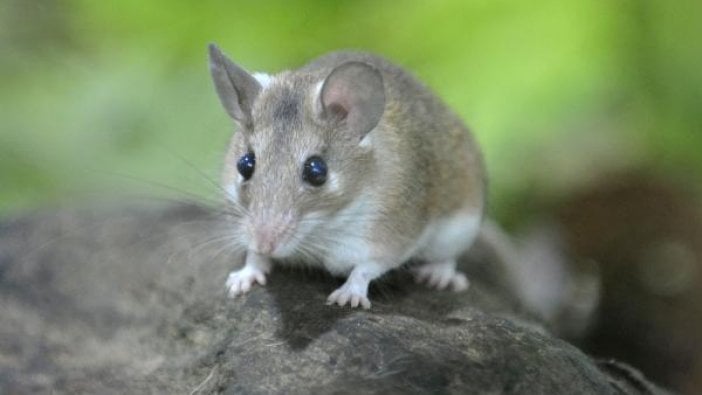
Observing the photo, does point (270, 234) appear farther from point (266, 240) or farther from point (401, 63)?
point (401, 63)

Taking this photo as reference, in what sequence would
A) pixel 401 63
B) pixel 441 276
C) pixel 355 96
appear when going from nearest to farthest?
pixel 355 96 → pixel 441 276 → pixel 401 63

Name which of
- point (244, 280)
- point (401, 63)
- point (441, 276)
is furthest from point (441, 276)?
point (401, 63)

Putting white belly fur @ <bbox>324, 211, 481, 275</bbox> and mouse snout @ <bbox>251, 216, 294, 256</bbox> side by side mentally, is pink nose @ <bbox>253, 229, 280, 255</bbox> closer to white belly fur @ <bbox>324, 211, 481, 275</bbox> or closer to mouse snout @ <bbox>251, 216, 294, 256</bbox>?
mouse snout @ <bbox>251, 216, 294, 256</bbox>

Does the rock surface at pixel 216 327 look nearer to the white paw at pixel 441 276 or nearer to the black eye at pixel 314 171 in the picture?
the white paw at pixel 441 276

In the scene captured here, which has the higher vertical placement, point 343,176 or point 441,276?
point 343,176

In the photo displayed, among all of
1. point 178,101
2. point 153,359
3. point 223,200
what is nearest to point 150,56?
point 178,101

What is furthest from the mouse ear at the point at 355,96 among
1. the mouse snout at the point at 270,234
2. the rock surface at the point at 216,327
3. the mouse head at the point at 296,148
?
the rock surface at the point at 216,327
